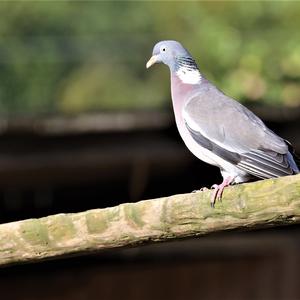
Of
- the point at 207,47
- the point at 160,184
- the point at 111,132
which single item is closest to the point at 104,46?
the point at 207,47

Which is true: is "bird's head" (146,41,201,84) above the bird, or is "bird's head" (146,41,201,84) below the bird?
above

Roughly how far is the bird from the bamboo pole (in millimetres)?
605

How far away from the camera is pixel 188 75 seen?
4383 millimetres

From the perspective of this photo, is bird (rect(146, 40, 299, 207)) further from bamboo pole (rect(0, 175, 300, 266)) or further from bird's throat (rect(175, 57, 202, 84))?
bamboo pole (rect(0, 175, 300, 266))

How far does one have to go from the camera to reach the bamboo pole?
299 cm

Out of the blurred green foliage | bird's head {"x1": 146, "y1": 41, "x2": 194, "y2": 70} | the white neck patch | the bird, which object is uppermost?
the blurred green foliage

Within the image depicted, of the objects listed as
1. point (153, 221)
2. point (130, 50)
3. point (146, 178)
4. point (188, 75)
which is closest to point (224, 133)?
point (188, 75)

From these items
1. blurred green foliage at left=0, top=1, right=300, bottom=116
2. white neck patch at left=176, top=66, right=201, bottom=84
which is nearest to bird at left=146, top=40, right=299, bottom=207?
white neck patch at left=176, top=66, right=201, bottom=84

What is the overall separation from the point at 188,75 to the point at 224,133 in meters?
0.43

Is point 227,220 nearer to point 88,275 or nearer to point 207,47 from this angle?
point 88,275

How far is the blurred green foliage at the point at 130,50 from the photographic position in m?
7.53

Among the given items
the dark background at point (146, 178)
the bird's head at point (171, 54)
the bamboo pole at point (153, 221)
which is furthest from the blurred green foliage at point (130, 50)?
the bamboo pole at point (153, 221)

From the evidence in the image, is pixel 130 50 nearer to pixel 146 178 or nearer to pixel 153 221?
pixel 146 178

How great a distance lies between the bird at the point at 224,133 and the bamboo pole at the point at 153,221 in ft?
1.98
